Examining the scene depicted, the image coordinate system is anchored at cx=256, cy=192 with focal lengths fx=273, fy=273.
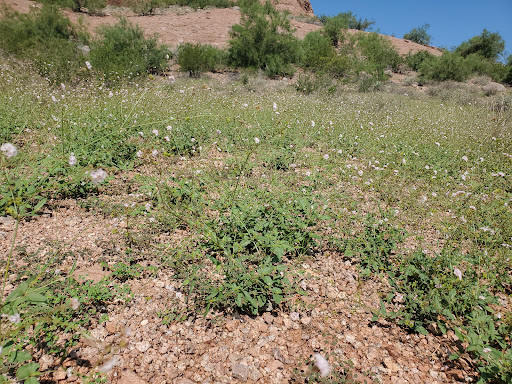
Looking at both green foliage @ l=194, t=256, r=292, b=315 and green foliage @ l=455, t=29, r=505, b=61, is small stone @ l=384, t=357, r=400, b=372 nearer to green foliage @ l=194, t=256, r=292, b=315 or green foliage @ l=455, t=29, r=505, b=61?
green foliage @ l=194, t=256, r=292, b=315

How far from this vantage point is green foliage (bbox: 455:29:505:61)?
74.0 feet

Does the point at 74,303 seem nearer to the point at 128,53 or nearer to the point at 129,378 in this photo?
the point at 129,378

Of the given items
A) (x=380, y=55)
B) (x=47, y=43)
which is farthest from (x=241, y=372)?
(x=380, y=55)

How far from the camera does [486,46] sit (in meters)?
23.0

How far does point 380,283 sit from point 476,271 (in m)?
0.84

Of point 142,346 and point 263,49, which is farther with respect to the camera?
point 263,49

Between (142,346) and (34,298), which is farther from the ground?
(34,298)

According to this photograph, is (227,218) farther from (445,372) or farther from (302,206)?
(445,372)

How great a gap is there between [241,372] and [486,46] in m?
31.9

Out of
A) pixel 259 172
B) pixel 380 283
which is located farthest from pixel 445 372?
pixel 259 172

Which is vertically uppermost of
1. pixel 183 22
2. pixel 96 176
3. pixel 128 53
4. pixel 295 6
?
pixel 295 6

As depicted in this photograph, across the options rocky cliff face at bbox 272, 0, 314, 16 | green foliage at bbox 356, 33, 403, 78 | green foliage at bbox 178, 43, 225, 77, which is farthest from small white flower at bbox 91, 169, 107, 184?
rocky cliff face at bbox 272, 0, 314, 16

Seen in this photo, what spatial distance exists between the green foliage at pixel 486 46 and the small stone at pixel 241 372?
30.4 m

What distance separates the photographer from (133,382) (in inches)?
57.6
